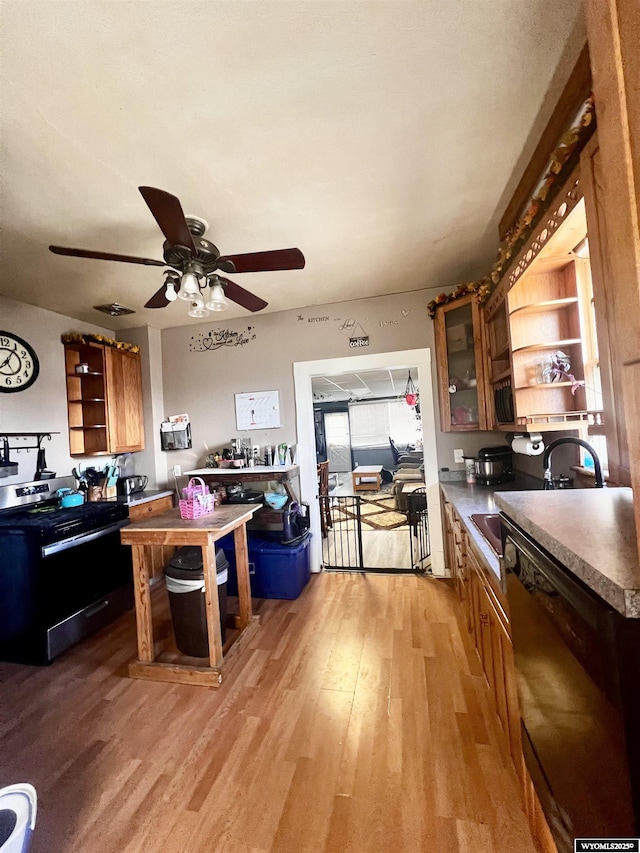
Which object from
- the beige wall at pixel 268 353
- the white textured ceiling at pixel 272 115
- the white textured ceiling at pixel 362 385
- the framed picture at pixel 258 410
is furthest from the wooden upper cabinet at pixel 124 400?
the white textured ceiling at pixel 362 385

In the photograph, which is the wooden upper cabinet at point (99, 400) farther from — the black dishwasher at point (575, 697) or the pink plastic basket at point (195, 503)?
the black dishwasher at point (575, 697)

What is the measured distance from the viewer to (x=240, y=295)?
2152mm

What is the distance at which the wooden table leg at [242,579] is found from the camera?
2.41m

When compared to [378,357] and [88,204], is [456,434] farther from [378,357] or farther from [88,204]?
[88,204]

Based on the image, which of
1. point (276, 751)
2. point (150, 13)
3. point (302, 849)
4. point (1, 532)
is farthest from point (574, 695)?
point (1, 532)

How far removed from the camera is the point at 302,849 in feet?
3.66

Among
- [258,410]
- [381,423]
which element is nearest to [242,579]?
[258,410]

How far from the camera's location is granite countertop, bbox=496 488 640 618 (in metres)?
0.52

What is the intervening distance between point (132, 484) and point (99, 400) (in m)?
0.89

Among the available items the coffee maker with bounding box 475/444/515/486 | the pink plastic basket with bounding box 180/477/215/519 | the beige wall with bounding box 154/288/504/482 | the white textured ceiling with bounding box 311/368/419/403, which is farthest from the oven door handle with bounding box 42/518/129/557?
the white textured ceiling with bounding box 311/368/419/403

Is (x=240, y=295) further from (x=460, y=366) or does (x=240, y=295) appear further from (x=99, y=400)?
(x=99, y=400)

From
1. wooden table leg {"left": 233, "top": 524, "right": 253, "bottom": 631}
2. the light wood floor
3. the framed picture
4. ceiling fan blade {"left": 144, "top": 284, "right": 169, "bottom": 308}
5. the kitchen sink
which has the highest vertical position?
ceiling fan blade {"left": 144, "top": 284, "right": 169, "bottom": 308}

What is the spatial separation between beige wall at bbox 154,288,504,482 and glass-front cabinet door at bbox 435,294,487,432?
269 mm

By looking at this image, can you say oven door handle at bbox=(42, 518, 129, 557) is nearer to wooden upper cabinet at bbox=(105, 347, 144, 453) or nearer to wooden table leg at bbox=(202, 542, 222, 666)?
wooden upper cabinet at bbox=(105, 347, 144, 453)
